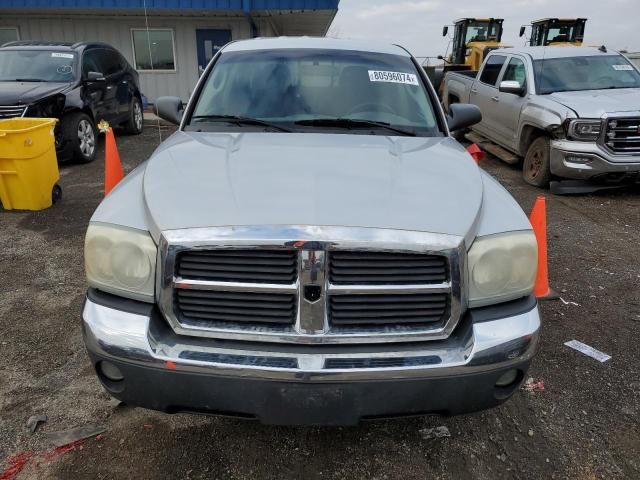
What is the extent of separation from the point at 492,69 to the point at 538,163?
107 inches

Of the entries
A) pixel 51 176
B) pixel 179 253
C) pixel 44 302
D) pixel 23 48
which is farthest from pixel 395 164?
pixel 23 48

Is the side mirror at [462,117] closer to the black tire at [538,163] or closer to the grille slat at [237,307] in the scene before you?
the grille slat at [237,307]

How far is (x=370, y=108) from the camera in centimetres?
326

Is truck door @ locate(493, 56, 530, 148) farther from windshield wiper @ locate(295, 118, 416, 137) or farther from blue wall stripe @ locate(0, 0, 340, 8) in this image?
blue wall stripe @ locate(0, 0, 340, 8)

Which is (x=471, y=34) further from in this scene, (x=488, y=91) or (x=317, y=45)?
(x=317, y=45)

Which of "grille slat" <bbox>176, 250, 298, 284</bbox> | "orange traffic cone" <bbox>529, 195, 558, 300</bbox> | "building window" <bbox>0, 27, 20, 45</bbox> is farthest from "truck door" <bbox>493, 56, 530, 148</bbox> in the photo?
"building window" <bbox>0, 27, 20, 45</bbox>

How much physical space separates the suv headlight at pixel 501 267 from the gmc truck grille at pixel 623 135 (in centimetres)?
546

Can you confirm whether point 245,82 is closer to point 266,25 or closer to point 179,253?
point 179,253

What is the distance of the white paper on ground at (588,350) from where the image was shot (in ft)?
10.7

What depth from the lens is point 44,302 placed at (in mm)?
3883

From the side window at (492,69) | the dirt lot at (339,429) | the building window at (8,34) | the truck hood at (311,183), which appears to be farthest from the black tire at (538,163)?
the building window at (8,34)

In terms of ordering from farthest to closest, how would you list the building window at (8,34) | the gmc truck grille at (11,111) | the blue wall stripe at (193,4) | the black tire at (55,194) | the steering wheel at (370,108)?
the building window at (8,34)
the blue wall stripe at (193,4)
the gmc truck grille at (11,111)
the black tire at (55,194)
the steering wheel at (370,108)

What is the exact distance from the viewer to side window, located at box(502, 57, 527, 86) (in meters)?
8.05

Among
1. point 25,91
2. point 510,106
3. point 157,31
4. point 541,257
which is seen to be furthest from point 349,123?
point 157,31
